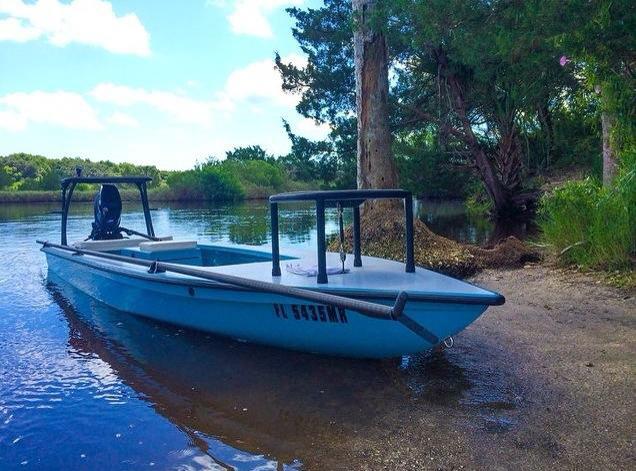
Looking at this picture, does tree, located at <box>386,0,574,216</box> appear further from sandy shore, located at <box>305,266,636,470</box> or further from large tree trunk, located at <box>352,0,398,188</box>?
sandy shore, located at <box>305,266,636,470</box>

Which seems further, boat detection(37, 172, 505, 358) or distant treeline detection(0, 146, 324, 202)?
distant treeline detection(0, 146, 324, 202)

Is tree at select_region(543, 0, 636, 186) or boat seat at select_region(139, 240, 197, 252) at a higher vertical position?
tree at select_region(543, 0, 636, 186)

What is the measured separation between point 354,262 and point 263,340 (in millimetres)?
1225

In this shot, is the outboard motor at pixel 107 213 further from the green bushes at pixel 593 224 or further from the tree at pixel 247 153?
the tree at pixel 247 153

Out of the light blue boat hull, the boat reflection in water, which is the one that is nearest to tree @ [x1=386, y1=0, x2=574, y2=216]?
the light blue boat hull

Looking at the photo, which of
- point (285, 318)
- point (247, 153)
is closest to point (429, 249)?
point (285, 318)

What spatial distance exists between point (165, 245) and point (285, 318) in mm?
3820

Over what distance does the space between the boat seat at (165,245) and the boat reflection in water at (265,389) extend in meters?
1.96

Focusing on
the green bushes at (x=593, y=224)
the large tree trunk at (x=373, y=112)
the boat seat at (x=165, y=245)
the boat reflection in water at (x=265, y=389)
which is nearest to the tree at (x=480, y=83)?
the large tree trunk at (x=373, y=112)

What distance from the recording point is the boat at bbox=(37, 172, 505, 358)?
4.46m

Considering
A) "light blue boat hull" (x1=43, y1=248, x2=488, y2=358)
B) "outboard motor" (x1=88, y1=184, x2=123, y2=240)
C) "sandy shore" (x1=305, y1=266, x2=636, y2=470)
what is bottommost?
"sandy shore" (x1=305, y1=266, x2=636, y2=470)

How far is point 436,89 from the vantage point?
1969cm

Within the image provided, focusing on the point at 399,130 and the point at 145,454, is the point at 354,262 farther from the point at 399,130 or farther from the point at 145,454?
the point at 399,130

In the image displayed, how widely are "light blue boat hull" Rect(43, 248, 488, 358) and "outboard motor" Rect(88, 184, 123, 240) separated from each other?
8.42 feet
